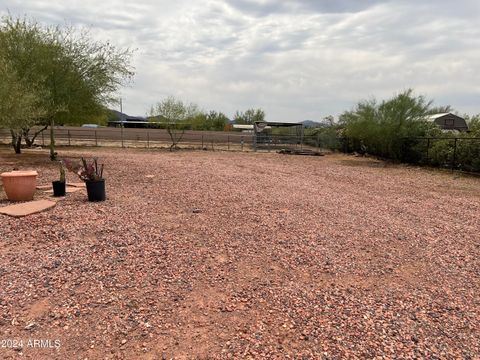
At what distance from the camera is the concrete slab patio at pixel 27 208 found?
6668mm

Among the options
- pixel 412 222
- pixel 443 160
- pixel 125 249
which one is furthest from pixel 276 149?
pixel 125 249

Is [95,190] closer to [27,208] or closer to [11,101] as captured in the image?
[27,208]

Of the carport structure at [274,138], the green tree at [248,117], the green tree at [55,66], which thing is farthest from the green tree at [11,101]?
the green tree at [248,117]

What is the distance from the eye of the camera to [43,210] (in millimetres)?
7012

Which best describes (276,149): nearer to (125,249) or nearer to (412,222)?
(412,222)

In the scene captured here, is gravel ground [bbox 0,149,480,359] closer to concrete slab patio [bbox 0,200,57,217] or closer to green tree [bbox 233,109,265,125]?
concrete slab patio [bbox 0,200,57,217]

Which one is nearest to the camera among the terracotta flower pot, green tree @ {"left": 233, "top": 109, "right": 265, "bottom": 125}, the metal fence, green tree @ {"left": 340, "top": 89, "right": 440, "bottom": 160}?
the terracotta flower pot

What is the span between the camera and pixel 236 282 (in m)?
4.30

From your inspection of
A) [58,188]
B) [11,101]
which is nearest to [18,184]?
[58,188]

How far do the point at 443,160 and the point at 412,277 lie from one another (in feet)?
55.2

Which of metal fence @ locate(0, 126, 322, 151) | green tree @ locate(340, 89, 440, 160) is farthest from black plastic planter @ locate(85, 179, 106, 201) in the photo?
metal fence @ locate(0, 126, 322, 151)

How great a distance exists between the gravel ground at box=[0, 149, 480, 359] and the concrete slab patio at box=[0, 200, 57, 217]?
0.28 meters

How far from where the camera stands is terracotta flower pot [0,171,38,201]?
7625 millimetres

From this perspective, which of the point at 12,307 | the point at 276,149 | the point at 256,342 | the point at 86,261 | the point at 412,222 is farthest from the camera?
the point at 276,149
